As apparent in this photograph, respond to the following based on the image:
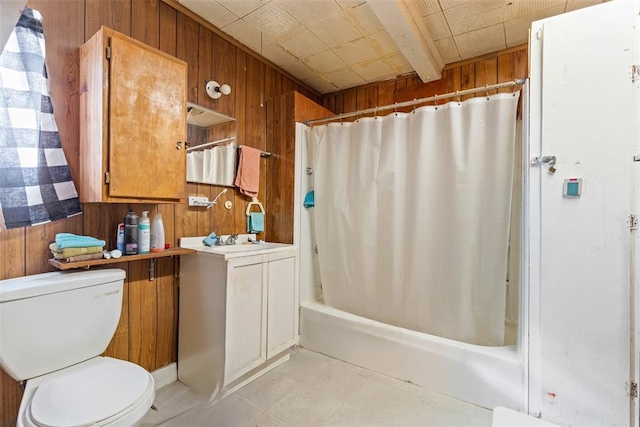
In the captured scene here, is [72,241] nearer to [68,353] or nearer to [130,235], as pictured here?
[130,235]

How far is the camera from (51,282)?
118cm

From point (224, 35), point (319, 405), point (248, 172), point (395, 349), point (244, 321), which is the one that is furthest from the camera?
point (248, 172)

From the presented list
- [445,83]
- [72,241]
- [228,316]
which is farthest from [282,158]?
[445,83]

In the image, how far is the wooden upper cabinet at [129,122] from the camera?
4.32ft

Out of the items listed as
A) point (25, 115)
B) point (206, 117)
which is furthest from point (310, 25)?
point (25, 115)

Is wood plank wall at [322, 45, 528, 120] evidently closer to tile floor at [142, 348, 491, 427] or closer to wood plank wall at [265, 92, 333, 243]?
wood plank wall at [265, 92, 333, 243]

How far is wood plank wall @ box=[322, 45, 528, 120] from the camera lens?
2279 millimetres

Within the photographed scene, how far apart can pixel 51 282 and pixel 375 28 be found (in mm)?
2428

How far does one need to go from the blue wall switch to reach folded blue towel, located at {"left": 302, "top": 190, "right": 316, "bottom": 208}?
1626mm

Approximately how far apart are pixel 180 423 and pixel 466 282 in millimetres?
1813

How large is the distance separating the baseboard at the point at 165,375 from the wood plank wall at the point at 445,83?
8.94 feet

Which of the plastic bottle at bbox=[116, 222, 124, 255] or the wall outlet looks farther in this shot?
the wall outlet

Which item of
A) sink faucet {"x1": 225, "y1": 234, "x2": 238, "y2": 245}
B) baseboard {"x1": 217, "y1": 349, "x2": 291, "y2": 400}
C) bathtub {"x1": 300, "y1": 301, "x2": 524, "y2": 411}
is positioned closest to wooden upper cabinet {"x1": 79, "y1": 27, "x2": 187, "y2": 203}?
sink faucet {"x1": 225, "y1": 234, "x2": 238, "y2": 245}

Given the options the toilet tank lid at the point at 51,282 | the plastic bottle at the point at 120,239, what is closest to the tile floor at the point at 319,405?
the toilet tank lid at the point at 51,282
